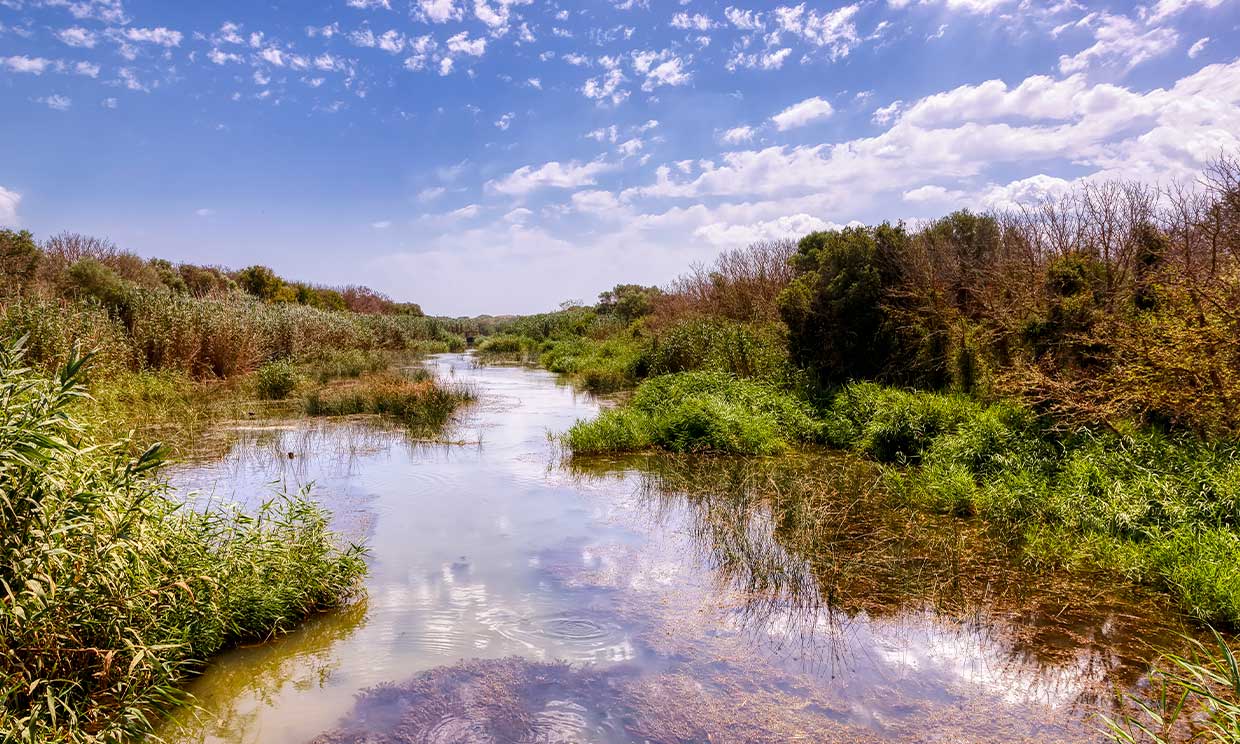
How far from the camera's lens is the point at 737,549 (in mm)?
6973

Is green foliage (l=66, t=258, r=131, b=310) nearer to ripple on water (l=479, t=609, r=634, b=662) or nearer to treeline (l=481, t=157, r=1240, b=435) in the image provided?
treeline (l=481, t=157, r=1240, b=435)

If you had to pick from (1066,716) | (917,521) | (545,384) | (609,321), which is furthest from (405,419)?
(609,321)

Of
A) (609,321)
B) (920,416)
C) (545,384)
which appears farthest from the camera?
(609,321)

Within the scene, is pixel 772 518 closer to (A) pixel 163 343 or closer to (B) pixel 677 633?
(B) pixel 677 633

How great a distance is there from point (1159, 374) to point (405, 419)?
41.7ft

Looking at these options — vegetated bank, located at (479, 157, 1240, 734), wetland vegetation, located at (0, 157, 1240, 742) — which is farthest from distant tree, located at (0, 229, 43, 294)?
vegetated bank, located at (479, 157, 1240, 734)

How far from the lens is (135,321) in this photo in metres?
15.9

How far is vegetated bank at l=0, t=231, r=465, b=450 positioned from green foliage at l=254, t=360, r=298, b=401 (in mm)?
25

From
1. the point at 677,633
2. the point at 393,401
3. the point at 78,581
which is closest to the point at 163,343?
the point at 393,401

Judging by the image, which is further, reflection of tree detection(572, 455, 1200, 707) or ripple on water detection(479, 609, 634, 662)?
ripple on water detection(479, 609, 634, 662)

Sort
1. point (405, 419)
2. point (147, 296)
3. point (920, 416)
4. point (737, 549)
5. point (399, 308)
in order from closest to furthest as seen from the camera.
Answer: point (737, 549), point (920, 416), point (405, 419), point (147, 296), point (399, 308)

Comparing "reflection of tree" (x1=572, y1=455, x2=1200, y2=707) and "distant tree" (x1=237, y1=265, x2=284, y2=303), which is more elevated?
"distant tree" (x1=237, y1=265, x2=284, y2=303)

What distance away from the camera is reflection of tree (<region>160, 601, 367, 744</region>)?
398cm

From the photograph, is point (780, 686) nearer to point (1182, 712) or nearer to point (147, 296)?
point (1182, 712)
